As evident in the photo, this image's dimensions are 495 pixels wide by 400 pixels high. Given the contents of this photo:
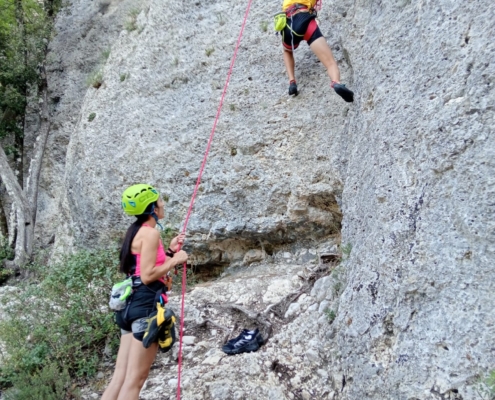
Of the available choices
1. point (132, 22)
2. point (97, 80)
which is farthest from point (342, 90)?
point (97, 80)

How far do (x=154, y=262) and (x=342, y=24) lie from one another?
4583mm

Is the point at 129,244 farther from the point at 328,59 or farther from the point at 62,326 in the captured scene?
the point at 328,59

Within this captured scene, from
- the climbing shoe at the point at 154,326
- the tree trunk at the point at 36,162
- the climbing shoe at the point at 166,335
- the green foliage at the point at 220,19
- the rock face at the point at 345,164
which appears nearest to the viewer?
the rock face at the point at 345,164

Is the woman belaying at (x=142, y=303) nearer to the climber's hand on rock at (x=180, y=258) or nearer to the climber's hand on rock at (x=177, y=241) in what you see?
the climber's hand on rock at (x=180, y=258)

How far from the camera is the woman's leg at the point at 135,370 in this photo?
3.08 m

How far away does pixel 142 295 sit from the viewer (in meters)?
3.18

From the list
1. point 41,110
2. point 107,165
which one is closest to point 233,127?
point 107,165

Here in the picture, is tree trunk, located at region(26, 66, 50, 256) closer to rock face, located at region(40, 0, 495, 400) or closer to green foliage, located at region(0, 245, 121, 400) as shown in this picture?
rock face, located at region(40, 0, 495, 400)

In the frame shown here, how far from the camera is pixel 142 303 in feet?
10.4

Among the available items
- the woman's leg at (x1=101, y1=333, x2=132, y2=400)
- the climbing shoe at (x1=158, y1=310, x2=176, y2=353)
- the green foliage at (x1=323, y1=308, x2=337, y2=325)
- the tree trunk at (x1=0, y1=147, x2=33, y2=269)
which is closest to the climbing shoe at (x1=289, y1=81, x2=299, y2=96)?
the green foliage at (x1=323, y1=308, x2=337, y2=325)

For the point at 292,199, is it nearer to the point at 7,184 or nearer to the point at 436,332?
the point at 436,332

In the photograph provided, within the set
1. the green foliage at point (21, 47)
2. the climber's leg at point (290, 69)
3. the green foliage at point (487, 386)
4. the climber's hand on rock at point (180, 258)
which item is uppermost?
the green foliage at point (21, 47)

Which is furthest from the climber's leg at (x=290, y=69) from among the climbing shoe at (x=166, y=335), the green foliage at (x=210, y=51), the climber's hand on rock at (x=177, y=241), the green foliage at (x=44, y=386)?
the green foliage at (x=44, y=386)

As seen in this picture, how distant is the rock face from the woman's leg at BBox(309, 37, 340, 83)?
0.26m
